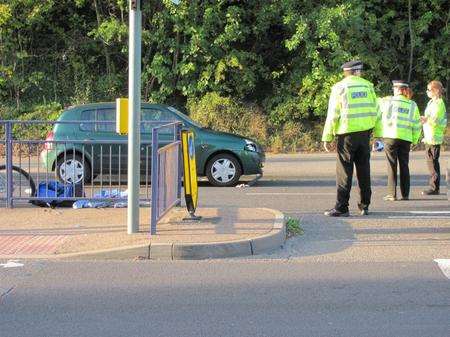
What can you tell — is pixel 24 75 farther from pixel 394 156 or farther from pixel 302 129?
pixel 394 156

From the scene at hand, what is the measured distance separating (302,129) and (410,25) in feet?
15.6

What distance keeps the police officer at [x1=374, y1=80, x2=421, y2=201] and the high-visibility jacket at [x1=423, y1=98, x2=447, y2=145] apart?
54cm

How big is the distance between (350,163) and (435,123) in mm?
2968

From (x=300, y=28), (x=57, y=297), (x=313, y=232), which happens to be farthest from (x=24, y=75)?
(x=57, y=297)

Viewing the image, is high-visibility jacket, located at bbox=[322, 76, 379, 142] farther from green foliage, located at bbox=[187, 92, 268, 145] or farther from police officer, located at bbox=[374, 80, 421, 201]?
green foliage, located at bbox=[187, 92, 268, 145]

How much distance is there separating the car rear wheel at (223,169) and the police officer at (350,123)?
13.8 feet

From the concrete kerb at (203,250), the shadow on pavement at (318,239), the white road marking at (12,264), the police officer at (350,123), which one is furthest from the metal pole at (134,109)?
the police officer at (350,123)

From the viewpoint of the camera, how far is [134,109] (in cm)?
789

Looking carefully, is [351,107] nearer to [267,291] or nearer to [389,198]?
[389,198]

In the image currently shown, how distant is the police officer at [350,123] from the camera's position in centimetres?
919

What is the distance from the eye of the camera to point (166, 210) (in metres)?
8.58

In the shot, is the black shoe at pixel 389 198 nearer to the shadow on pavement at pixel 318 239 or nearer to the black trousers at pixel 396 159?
the black trousers at pixel 396 159

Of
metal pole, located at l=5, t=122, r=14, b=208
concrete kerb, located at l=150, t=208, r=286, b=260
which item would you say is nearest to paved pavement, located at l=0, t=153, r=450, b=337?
concrete kerb, located at l=150, t=208, r=286, b=260

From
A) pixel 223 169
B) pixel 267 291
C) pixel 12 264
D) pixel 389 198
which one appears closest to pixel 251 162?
pixel 223 169
